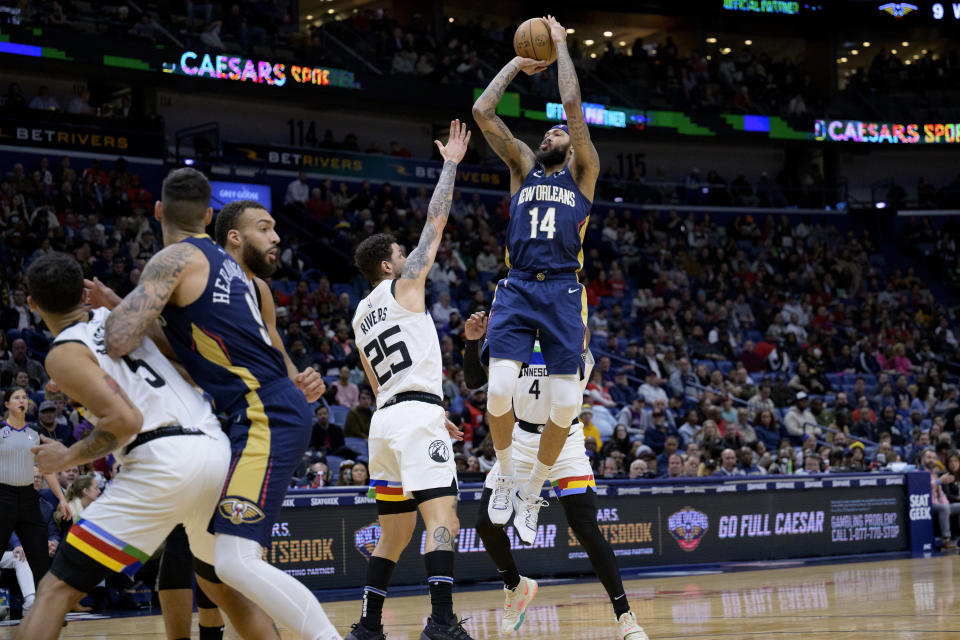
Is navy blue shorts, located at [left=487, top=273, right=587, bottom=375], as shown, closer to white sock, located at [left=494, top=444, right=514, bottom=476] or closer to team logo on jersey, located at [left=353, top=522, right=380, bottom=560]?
white sock, located at [left=494, top=444, right=514, bottom=476]

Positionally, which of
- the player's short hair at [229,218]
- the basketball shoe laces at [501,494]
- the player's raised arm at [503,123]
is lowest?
the basketball shoe laces at [501,494]

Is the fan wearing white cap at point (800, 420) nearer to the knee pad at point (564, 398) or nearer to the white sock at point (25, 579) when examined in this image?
the white sock at point (25, 579)

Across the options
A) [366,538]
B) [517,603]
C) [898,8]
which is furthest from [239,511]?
[898,8]

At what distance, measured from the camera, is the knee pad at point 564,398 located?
6680mm

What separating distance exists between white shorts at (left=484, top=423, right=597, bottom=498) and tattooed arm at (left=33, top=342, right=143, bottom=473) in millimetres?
3148

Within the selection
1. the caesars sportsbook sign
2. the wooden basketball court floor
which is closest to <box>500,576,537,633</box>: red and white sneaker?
the wooden basketball court floor

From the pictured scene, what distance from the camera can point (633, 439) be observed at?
58.4 feet

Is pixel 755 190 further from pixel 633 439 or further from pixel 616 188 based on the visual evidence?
pixel 633 439

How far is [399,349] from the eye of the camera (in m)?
6.56

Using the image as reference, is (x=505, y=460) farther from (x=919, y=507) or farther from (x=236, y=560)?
(x=919, y=507)

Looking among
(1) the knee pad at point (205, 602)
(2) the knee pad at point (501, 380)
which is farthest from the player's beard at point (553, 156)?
(1) the knee pad at point (205, 602)

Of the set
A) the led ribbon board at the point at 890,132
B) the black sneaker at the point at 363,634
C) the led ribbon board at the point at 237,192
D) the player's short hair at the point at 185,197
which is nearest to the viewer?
the player's short hair at the point at 185,197

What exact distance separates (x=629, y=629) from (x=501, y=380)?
5.41 ft

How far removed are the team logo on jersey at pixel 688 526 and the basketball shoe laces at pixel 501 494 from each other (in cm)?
758
